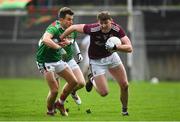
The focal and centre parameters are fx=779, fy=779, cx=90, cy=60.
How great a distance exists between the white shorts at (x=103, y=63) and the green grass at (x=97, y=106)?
3.23 ft

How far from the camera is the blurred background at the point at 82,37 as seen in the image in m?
36.3

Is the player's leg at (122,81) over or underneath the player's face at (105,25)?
underneath

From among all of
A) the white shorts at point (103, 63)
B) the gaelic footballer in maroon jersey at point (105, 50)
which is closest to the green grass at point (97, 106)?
the gaelic footballer in maroon jersey at point (105, 50)

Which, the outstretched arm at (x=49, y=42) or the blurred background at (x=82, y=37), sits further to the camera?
the blurred background at (x=82, y=37)

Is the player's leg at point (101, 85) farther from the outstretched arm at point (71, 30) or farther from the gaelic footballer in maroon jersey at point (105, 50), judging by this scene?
the outstretched arm at point (71, 30)

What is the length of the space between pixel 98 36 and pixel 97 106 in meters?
3.36

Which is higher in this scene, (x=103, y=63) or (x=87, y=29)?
(x=87, y=29)

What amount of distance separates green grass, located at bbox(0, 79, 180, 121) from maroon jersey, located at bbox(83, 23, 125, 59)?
1363 mm

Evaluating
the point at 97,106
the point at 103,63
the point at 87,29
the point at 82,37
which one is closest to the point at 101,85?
the point at 103,63

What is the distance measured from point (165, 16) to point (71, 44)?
20.1 metres

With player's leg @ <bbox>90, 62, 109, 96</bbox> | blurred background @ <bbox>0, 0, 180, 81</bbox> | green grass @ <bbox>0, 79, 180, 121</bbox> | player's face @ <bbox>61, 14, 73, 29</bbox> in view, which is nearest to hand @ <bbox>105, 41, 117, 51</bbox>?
player's leg @ <bbox>90, 62, 109, 96</bbox>

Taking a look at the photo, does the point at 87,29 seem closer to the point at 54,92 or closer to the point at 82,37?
the point at 54,92

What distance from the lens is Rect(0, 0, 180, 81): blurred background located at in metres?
36.3

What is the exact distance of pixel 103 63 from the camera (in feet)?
56.7
